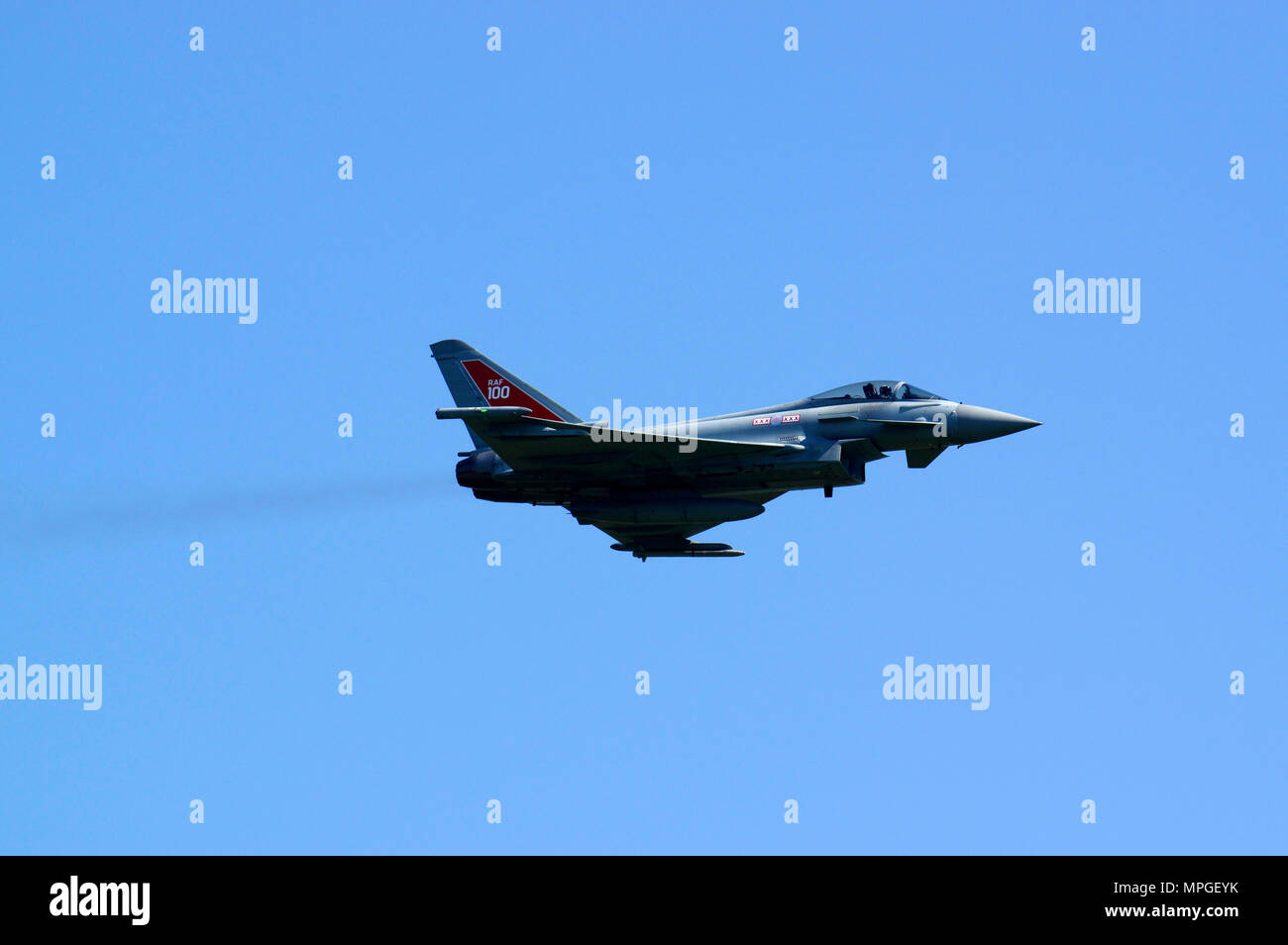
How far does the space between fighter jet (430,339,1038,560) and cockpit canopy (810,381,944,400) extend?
0.02 metres

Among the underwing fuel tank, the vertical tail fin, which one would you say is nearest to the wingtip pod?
the underwing fuel tank

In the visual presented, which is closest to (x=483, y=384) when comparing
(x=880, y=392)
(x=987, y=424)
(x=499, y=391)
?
(x=499, y=391)

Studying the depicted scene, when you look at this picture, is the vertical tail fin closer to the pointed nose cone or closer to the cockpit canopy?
the cockpit canopy

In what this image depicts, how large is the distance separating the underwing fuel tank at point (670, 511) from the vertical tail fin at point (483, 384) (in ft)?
8.28

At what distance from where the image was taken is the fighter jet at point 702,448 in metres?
38.8

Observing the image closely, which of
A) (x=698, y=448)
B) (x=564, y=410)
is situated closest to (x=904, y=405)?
(x=698, y=448)

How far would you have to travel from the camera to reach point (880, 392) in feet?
129

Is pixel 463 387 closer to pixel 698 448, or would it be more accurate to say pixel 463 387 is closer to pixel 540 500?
pixel 540 500

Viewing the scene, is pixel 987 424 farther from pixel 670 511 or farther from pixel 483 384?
pixel 483 384

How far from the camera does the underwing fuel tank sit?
132ft

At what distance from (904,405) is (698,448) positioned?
507cm

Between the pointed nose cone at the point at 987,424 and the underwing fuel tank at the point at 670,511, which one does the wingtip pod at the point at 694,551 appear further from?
the pointed nose cone at the point at 987,424
